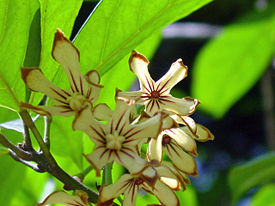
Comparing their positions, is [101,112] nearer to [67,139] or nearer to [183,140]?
[183,140]

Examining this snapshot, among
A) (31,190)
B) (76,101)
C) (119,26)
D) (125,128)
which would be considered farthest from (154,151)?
(31,190)

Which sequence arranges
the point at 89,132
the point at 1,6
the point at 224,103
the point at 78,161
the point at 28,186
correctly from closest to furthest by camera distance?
the point at 89,132
the point at 1,6
the point at 78,161
the point at 28,186
the point at 224,103

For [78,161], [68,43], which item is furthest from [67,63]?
[78,161]

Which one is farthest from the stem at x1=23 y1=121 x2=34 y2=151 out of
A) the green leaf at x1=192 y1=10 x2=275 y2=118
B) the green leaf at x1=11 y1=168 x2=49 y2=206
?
the green leaf at x1=192 y1=10 x2=275 y2=118

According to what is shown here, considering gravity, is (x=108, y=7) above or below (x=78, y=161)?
above

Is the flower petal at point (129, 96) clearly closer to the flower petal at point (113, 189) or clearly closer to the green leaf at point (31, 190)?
the flower petal at point (113, 189)

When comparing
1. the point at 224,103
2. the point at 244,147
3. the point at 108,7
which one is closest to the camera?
the point at 108,7

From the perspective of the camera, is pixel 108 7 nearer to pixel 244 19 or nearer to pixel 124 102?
pixel 124 102

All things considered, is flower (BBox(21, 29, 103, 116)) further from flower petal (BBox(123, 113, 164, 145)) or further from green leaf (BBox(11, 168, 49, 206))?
green leaf (BBox(11, 168, 49, 206))
